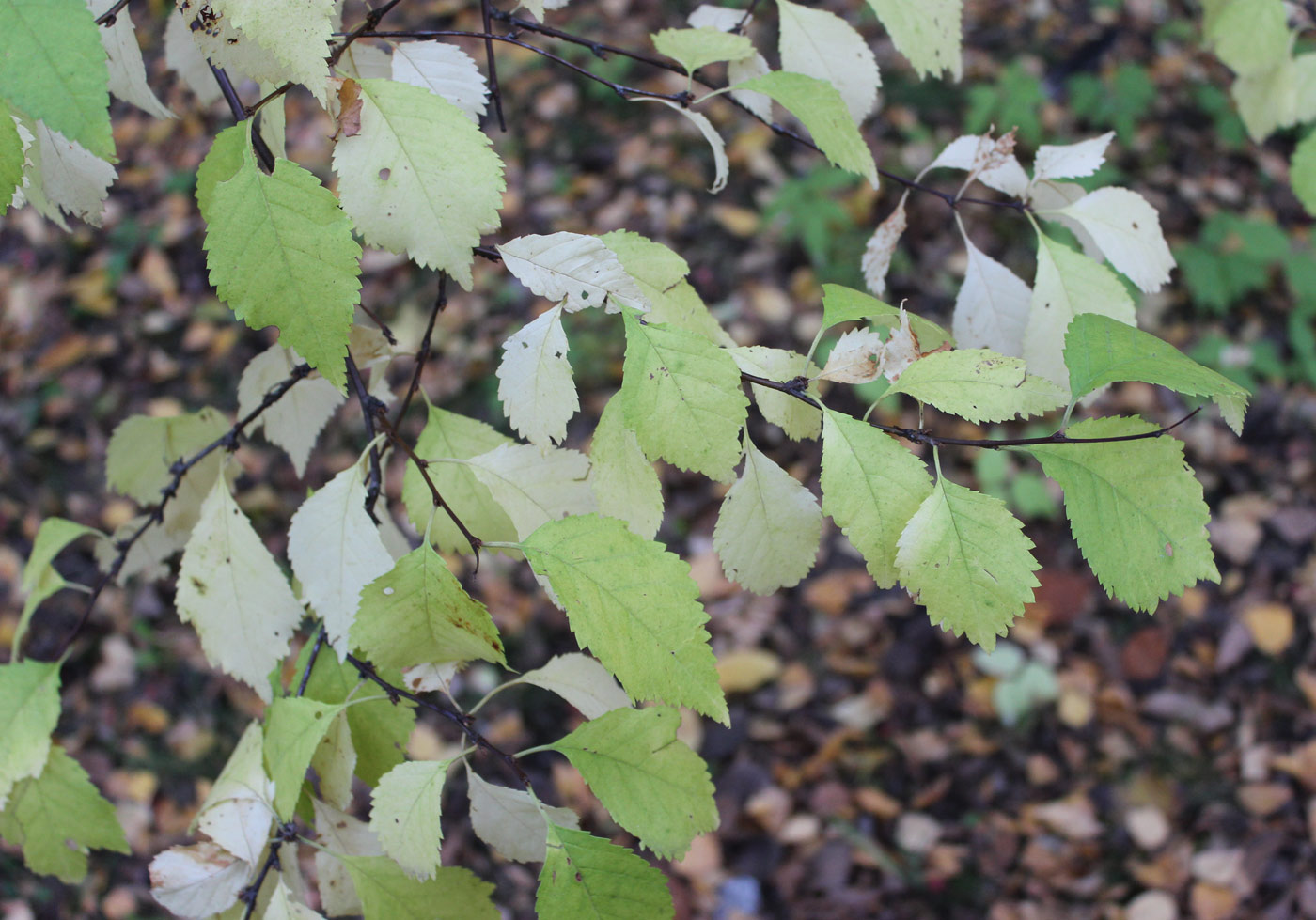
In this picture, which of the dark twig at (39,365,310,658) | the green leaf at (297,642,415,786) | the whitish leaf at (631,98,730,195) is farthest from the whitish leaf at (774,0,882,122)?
the green leaf at (297,642,415,786)

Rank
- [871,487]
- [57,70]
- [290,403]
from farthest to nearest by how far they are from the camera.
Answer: [290,403]
[871,487]
[57,70]

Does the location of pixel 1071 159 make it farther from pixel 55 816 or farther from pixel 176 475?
pixel 55 816

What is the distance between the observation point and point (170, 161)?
343cm

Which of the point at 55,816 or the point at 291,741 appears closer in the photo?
the point at 291,741

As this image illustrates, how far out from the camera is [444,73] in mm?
605

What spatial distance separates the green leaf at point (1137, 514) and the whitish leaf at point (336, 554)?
0.44m

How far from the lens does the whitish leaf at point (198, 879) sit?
609 mm

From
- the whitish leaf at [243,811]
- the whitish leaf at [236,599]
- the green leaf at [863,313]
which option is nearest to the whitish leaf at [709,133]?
the green leaf at [863,313]

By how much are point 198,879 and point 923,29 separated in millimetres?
807

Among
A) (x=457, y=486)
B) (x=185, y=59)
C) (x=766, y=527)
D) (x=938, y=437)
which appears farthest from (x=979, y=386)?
(x=185, y=59)

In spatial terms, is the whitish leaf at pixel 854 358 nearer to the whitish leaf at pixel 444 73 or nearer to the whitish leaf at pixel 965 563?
the whitish leaf at pixel 965 563

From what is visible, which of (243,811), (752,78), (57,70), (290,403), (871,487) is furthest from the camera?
(290,403)

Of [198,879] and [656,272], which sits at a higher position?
[656,272]

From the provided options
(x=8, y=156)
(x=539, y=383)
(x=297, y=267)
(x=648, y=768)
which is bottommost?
(x=648, y=768)
